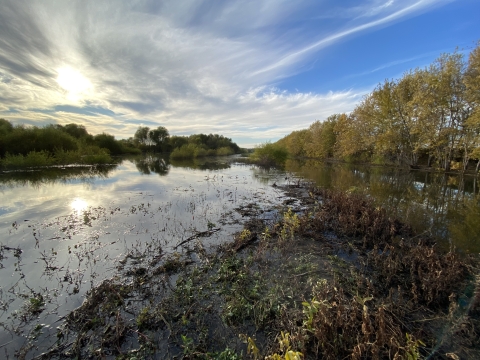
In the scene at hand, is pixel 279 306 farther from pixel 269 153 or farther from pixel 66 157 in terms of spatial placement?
pixel 66 157

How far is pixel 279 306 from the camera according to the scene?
3225 millimetres

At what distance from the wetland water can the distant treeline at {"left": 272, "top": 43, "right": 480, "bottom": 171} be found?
460 inches

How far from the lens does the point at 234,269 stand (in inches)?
181

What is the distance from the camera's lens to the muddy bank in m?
2.51

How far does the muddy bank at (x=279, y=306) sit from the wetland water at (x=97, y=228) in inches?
15.6

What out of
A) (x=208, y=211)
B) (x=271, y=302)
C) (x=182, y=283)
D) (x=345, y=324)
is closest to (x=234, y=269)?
(x=182, y=283)

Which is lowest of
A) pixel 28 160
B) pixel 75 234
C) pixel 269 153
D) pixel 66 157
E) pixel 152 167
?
pixel 75 234

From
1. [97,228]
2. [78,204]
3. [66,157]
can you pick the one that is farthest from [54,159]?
[97,228]

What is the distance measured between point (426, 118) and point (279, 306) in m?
29.5

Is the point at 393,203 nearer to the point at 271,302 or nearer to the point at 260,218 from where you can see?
the point at 260,218

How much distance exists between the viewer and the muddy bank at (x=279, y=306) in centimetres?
251

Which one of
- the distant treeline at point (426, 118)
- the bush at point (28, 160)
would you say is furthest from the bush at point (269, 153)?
the bush at point (28, 160)

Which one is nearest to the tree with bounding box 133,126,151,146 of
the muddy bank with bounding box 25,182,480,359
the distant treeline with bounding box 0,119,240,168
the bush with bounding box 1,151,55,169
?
the distant treeline with bounding box 0,119,240,168

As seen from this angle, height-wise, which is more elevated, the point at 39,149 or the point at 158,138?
the point at 158,138
